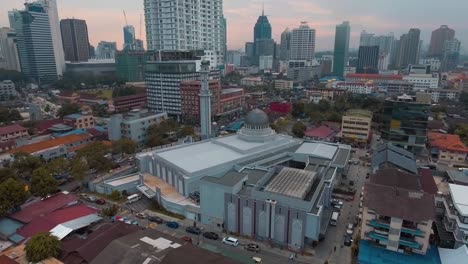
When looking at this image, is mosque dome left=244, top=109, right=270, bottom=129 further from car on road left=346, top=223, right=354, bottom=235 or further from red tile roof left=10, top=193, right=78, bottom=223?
red tile roof left=10, top=193, right=78, bottom=223

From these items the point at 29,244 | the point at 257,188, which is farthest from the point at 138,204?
the point at 257,188

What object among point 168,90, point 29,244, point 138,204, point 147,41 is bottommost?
point 138,204

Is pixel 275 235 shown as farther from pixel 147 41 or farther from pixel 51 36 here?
pixel 51 36

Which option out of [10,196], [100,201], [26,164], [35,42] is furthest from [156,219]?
[35,42]

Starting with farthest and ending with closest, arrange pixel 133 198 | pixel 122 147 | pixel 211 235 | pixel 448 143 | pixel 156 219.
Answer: pixel 448 143
pixel 122 147
pixel 133 198
pixel 156 219
pixel 211 235

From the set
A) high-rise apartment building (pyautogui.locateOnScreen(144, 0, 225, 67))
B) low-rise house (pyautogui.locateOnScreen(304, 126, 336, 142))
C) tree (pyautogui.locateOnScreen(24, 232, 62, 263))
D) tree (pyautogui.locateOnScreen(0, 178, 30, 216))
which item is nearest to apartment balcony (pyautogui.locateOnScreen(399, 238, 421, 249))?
tree (pyautogui.locateOnScreen(24, 232, 62, 263))

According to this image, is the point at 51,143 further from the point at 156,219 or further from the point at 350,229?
the point at 350,229

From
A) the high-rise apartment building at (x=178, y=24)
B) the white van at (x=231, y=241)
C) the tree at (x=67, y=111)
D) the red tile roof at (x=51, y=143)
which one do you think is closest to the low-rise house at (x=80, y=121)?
the tree at (x=67, y=111)
